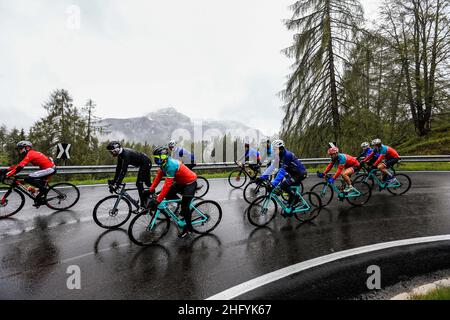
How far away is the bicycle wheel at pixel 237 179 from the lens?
1024cm

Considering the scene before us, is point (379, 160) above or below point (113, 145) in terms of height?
below

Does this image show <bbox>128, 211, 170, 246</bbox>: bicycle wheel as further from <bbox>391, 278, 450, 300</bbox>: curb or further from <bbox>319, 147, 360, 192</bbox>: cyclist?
<bbox>319, 147, 360, 192</bbox>: cyclist

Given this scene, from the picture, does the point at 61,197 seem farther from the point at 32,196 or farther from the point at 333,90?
the point at 333,90

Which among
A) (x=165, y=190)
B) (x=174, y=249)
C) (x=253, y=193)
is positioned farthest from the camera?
(x=253, y=193)

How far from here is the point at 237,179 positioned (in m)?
10.3

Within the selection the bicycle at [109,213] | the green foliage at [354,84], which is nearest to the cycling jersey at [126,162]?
the bicycle at [109,213]

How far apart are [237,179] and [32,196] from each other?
23.5ft

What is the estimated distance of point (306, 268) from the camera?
3.68 m

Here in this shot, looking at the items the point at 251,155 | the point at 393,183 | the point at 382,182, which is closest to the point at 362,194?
the point at 382,182

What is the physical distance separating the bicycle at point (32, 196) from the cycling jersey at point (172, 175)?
153 inches

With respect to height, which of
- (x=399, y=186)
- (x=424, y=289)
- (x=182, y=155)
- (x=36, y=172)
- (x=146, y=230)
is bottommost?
(x=424, y=289)

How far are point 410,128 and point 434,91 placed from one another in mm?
3562

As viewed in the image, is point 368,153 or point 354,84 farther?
point 354,84
